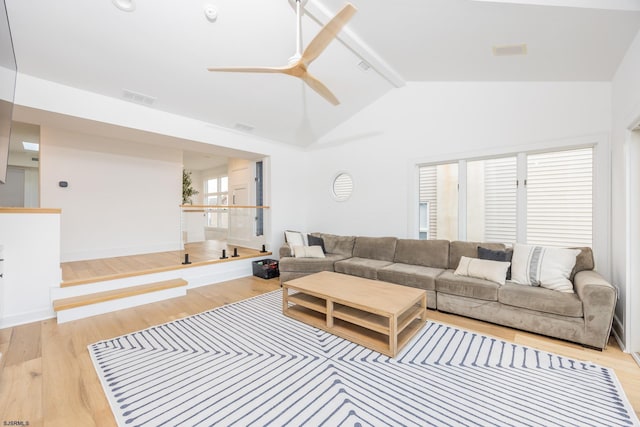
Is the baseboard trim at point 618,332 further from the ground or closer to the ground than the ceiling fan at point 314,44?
→ closer to the ground

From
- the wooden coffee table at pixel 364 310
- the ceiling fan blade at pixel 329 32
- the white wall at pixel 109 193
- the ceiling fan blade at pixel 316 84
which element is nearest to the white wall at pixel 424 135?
the wooden coffee table at pixel 364 310

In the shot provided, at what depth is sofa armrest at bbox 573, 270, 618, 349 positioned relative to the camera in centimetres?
229

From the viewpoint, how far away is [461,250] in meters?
3.59

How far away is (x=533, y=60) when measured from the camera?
2.86 metres

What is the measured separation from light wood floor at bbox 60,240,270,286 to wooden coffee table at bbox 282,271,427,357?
7.50ft

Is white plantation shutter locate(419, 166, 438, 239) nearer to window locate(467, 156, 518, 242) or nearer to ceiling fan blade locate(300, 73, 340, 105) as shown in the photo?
window locate(467, 156, 518, 242)

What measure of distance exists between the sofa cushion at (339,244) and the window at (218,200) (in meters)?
2.00

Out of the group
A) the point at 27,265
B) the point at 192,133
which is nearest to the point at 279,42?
the point at 192,133

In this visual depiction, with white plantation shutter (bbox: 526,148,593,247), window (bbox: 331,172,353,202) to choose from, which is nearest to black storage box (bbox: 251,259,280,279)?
window (bbox: 331,172,353,202)

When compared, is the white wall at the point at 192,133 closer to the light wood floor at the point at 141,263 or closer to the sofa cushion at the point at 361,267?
the light wood floor at the point at 141,263

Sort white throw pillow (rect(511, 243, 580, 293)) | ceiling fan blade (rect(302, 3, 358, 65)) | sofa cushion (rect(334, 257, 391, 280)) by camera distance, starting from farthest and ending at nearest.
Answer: sofa cushion (rect(334, 257, 391, 280)), white throw pillow (rect(511, 243, 580, 293)), ceiling fan blade (rect(302, 3, 358, 65))

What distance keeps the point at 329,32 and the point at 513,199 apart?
10.7 feet

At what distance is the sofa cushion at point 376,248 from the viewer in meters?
4.24

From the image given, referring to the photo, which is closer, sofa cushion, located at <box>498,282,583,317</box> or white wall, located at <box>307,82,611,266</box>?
sofa cushion, located at <box>498,282,583,317</box>
